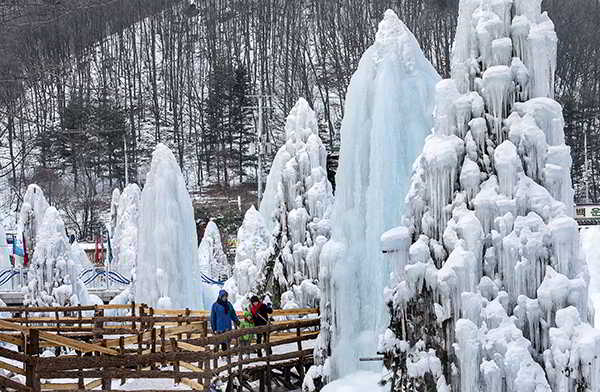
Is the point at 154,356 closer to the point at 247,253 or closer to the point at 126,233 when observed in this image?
the point at 247,253

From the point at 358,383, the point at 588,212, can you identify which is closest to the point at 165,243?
the point at 358,383

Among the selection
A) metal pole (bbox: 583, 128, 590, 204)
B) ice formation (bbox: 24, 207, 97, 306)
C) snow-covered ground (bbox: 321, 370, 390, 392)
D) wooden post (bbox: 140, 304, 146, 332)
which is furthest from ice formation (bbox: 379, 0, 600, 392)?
metal pole (bbox: 583, 128, 590, 204)

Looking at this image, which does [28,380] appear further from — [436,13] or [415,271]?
[436,13]

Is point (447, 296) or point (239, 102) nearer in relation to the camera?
point (447, 296)

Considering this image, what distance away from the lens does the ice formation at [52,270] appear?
27328 mm

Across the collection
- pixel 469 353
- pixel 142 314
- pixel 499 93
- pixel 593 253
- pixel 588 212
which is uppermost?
pixel 499 93

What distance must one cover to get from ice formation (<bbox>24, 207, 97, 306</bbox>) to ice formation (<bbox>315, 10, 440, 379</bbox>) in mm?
13410

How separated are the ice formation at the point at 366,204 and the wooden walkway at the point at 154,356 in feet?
7.62

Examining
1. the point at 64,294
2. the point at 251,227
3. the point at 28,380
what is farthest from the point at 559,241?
the point at 251,227

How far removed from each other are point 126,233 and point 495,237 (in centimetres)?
3431

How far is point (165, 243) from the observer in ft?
79.3

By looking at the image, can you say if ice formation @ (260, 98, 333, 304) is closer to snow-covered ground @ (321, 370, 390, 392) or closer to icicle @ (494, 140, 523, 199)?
snow-covered ground @ (321, 370, 390, 392)

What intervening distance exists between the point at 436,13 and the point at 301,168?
155 ft

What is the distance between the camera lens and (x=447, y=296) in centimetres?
1099
